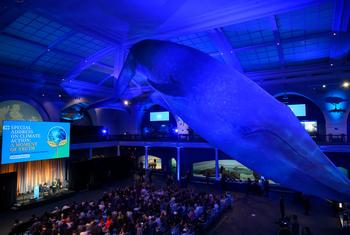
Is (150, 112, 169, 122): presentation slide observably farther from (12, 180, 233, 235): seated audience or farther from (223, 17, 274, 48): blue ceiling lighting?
(12, 180, 233, 235): seated audience

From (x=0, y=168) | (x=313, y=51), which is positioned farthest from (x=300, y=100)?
(x=0, y=168)

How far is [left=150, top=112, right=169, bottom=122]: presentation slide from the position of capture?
30.1 metres

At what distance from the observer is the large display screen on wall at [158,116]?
98.7 ft

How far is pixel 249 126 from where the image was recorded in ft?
4.48

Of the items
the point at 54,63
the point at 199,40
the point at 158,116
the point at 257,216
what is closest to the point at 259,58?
the point at 199,40

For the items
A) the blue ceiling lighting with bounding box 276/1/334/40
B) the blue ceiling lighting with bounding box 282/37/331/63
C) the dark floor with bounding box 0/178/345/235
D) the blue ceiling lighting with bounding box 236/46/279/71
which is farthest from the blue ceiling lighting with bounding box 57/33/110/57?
the blue ceiling lighting with bounding box 282/37/331/63

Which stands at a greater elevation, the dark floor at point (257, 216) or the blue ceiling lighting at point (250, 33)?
the blue ceiling lighting at point (250, 33)

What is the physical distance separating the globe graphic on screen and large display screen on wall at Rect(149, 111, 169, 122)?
1317cm

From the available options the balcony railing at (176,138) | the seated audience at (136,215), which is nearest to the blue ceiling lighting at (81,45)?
the balcony railing at (176,138)

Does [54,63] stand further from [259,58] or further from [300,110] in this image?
[300,110]

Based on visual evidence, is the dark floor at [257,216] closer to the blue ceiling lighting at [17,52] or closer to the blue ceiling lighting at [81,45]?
the blue ceiling lighting at [17,52]

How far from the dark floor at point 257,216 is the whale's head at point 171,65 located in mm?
11000

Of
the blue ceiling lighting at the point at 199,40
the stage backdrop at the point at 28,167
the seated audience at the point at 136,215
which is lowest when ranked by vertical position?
the seated audience at the point at 136,215

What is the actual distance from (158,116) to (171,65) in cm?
2886
